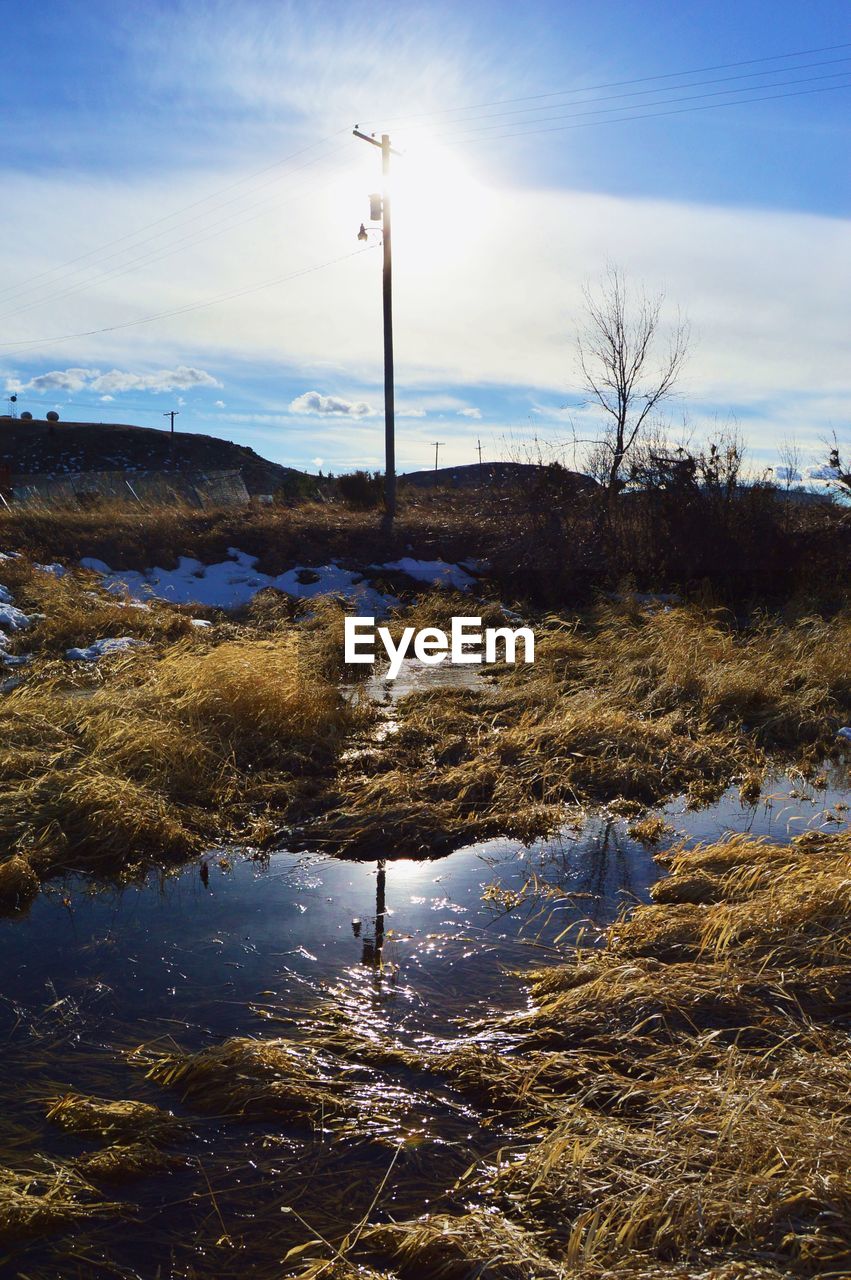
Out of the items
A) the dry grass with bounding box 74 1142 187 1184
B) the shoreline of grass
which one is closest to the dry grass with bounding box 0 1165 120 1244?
the dry grass with bounding box 74 1142 187 1184

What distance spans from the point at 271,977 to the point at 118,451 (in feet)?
230

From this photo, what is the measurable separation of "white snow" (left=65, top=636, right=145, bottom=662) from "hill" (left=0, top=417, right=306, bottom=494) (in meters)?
54.7

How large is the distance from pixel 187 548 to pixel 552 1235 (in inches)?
603

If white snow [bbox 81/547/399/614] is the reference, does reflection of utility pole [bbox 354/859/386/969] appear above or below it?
below

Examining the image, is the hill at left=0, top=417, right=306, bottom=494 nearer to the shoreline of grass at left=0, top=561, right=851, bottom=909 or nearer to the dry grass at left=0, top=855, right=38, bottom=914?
the shoreline of grass at left=0, top=561, right=851, bottom=909

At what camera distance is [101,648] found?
35.7 ft

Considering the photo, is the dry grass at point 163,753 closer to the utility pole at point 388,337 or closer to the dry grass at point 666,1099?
the dry grass at point 666,1099

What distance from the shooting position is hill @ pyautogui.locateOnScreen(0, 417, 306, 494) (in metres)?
66.3

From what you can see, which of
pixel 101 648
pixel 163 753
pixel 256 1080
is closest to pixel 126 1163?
pixel 256 1080

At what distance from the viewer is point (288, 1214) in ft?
9.34

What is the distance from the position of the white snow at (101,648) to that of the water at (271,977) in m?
5.42

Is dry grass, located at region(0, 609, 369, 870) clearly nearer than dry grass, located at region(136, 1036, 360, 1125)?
No

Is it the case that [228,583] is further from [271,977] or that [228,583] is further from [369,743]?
[271,977]

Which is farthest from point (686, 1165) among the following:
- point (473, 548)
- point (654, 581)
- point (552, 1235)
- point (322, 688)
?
point (473, 548)
